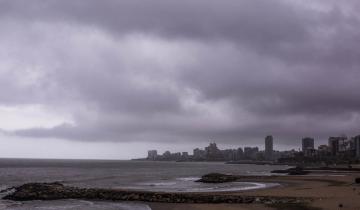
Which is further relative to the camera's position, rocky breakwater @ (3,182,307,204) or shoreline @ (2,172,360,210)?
rocky breakwater @ (3,182,307,204)

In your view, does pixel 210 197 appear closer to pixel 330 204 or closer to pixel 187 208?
pixel 187 208

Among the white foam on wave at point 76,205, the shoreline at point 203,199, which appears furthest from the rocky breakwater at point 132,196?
the white foam on wave at point 76,205

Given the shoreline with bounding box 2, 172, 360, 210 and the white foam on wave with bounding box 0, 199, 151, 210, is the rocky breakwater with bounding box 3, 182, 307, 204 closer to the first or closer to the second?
the shoreline with bounding box 2, 172, 360, 210

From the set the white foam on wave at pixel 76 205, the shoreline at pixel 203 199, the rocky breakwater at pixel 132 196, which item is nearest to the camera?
the shoreline at pixel 203 199

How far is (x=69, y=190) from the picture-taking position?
219ft

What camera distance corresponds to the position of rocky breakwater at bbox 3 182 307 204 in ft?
173

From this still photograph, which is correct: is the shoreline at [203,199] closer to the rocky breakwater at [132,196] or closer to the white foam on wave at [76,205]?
the rocky breakwater at [132,196]

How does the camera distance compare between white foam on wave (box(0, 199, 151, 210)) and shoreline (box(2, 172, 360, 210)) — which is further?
white foam on wave (box(0, 199, 151, 210))

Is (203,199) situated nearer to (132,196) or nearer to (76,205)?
(132,196)

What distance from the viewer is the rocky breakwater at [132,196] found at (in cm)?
5266

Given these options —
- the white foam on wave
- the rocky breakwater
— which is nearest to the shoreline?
the rocky breakwater

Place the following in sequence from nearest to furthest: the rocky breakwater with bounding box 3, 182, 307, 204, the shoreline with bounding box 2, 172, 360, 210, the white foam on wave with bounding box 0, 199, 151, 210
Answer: the shoreline with bounding box 2, 172, 360, 210 → the white foam on wave with bounding box 0, 199, 151, 210 → the rocky breakwater with bounding box 3, 182, 307, 204

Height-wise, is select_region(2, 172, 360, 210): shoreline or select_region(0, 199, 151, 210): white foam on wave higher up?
select_region(2, 172, 360, 210): shoreline

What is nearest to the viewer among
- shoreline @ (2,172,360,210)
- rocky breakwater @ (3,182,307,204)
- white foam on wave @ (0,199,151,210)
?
shoreline @ (2,172,360,210)
